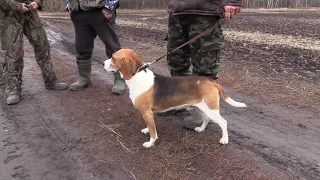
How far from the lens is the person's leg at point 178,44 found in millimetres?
4637

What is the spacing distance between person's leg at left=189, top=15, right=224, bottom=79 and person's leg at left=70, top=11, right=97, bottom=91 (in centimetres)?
214

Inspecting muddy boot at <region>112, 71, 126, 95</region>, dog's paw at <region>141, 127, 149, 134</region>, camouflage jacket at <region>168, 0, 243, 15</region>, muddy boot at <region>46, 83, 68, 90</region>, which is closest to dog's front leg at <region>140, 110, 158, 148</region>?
dog's paw at <region>141, 127, 149, 134</region>

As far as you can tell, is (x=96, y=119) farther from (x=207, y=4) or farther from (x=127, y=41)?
(x=127, y=41)

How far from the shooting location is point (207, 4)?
4.18 m

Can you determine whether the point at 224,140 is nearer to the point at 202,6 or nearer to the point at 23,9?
the point at 202,6

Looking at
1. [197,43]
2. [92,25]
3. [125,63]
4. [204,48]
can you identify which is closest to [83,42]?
[92,25]

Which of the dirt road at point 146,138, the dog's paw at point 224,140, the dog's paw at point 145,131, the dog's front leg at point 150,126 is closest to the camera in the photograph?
the dirt road at point 146,138

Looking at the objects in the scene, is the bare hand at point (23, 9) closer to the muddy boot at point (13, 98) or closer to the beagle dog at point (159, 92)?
the muddy boot at point (13, 98)

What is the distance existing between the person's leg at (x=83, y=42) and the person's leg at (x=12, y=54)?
932 mm

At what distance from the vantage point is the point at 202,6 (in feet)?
13.8

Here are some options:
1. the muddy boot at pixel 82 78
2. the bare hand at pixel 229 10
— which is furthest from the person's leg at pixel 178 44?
the muddy boot at pixel 82 78

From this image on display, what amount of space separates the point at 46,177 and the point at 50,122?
1528 mm

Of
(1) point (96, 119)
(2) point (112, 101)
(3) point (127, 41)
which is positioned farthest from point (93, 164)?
(3) point (127, 41)

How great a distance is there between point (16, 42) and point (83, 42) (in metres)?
1.13
